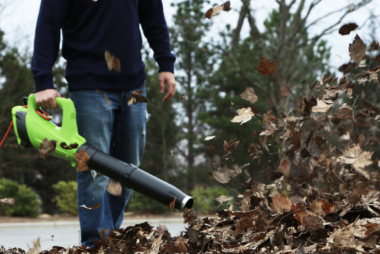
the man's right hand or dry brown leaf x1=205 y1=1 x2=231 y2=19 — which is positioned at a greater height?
dry brown leaf x1=205 y1=1 x2=231 y2=19

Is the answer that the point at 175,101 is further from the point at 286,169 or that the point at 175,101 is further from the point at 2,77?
the point at 286,169

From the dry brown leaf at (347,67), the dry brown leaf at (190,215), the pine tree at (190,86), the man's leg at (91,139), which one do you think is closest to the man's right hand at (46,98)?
the man's leg at (91,139)

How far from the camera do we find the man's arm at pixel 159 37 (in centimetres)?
247

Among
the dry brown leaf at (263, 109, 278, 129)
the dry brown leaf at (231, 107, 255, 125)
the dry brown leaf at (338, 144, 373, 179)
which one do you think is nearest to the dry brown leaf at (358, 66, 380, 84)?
the dry brown leaf at (338, 144, 373, 179)

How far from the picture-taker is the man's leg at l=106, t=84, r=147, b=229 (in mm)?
2252

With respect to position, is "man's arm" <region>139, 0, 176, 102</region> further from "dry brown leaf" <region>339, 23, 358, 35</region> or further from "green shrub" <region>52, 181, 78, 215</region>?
"green shrub" <region>52, 181, 78, 215</region>

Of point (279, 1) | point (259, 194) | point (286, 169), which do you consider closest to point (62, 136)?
point (259, 194)

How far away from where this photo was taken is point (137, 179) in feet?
6.03

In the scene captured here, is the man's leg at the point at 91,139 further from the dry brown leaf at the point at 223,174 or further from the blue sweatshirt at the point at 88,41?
the dry brown leaf at the point at 223,174

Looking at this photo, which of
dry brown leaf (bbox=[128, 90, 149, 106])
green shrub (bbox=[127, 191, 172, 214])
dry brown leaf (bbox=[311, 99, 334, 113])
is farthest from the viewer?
green shrub (bbox=[127, 191, 172, 214])

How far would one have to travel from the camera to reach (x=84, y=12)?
2.14 m

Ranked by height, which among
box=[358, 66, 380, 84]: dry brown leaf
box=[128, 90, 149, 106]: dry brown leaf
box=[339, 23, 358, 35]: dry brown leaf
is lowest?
box=[128, 90, 149, 106]: dry brown leaf

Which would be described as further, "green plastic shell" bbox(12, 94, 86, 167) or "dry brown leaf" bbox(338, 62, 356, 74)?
"dry brown leaf" bbox(338, 62, 356, 74)

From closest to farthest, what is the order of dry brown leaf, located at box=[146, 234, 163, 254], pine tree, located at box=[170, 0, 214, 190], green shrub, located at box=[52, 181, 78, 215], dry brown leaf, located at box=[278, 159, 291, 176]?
dry brown leaf, located at box=[146, 234, 163, 254]
dry brown leaf, located at box=[278, 159, 291, 176]
green shrub, located at box=[52, 181, 78, 215]
pine tree, located at box=[170, 0, 214, 190]
